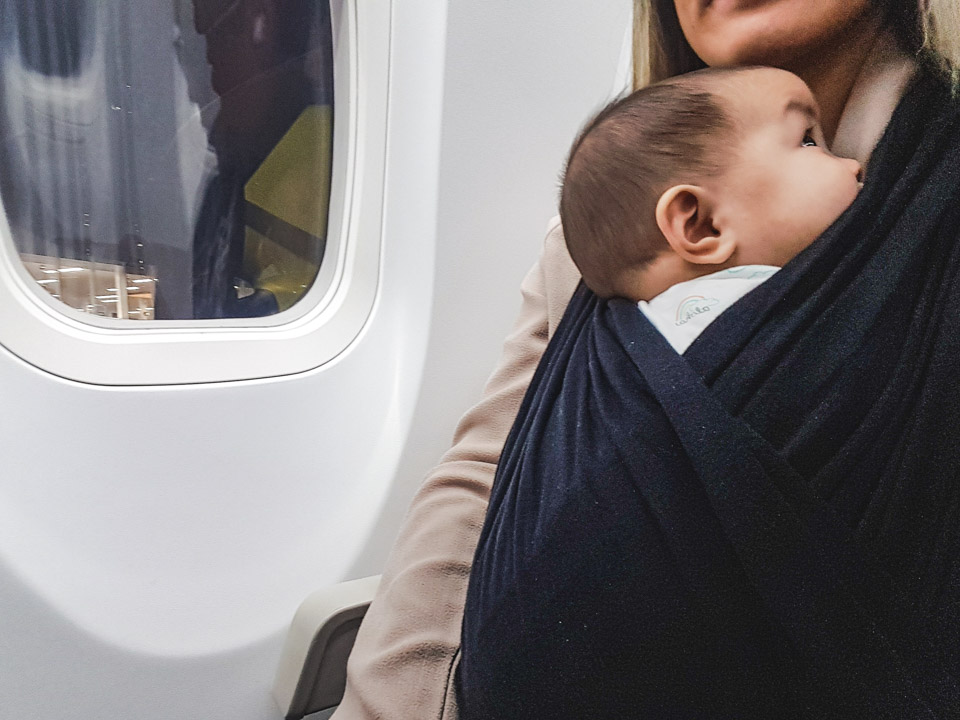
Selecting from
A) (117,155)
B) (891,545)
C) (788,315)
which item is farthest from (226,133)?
(891,545)

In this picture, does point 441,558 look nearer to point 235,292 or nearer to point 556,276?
point 556,276

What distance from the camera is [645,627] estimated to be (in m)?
0.55

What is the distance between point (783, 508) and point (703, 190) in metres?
0.29

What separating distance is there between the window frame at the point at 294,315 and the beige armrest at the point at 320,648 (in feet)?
1.39

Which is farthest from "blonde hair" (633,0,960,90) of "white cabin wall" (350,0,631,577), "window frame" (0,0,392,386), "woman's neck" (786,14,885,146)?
"window frame" (0,0,392,386)

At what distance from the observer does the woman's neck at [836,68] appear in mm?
702

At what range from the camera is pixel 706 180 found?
646 mm

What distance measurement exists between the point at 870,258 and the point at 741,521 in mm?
224

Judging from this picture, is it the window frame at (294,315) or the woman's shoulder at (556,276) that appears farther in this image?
the window frame at (294,315)

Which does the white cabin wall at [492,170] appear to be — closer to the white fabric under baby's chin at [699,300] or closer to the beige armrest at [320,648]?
the beige armrest at [320,648]

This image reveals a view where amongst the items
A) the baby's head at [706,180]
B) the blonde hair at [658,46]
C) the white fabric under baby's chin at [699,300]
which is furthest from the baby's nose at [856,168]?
the blonde hair at [658,46]

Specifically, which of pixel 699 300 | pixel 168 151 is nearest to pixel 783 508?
pixel 699 300

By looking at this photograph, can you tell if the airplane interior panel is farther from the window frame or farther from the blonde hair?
the blonde hair

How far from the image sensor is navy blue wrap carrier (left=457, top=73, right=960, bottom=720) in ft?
1.65
